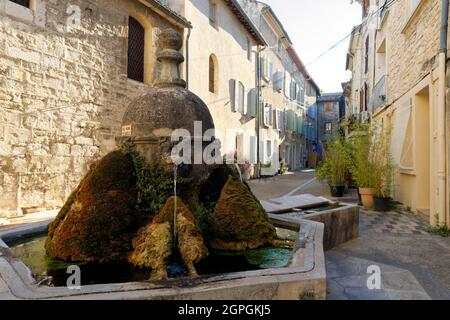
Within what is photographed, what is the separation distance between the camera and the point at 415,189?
24.7ft

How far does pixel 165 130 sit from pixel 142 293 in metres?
1.73

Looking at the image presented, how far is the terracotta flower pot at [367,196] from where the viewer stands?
8313 millimetres

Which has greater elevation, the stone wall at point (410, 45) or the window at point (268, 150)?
the stone wall at point (410, 45)

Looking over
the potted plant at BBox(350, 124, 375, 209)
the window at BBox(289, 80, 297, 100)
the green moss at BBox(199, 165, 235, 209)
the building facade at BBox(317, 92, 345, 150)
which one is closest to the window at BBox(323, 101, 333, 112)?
the building facade at BBox(317, 92, 345, 150)

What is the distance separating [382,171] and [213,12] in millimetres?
8621

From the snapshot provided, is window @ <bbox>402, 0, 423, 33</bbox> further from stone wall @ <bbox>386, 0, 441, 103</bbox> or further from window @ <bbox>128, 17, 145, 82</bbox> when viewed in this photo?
window @ <bbox>128, 17, 145, 82</bbox>

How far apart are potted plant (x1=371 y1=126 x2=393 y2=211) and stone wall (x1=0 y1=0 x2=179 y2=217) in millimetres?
6358

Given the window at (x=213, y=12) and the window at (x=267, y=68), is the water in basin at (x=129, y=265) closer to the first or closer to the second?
the window at (x=213, y=12)

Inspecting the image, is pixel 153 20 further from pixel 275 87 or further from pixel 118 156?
pixel 275 87

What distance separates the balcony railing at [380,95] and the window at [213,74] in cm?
585

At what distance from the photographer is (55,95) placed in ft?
21.6

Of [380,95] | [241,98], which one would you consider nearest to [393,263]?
[380,95]

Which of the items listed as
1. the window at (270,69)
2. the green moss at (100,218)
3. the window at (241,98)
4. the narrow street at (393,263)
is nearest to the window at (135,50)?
the green moss at (100,218)

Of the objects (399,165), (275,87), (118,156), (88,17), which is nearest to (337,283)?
(118,156)
